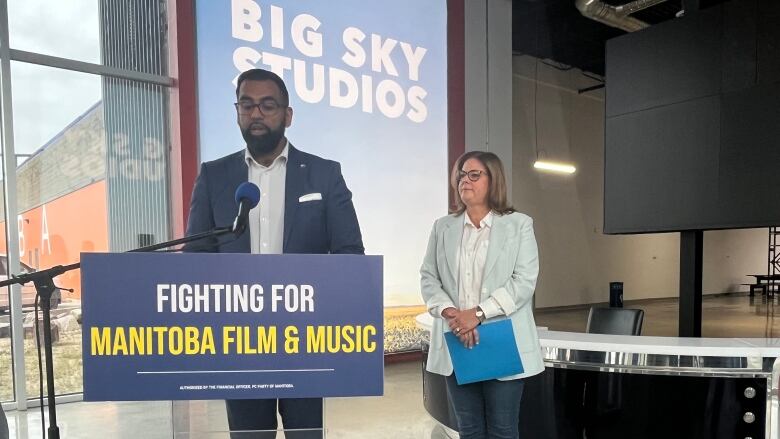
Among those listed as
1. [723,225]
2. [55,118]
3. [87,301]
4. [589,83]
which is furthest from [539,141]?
[87,301]

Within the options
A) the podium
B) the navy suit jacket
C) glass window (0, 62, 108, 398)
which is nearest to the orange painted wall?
glass window (0, 62, 108, 398)

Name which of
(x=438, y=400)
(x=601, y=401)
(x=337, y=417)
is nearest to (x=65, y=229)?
(x=337, y=417)

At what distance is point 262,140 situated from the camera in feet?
4.69

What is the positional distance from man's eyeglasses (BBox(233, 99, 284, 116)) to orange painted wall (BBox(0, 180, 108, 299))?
304 centimetres

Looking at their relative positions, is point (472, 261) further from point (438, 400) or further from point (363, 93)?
point (363, 93)

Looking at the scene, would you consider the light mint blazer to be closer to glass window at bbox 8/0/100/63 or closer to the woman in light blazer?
the woman in light blazer

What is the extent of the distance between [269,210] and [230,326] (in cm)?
51

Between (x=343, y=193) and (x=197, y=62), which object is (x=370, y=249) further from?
(x=343, y=193)

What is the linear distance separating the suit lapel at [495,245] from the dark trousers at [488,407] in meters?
0.32

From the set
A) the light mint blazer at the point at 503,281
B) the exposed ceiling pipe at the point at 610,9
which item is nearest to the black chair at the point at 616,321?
the light mint blazer at the point at 503,281

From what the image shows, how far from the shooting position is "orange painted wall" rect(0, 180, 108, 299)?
3.69 metres

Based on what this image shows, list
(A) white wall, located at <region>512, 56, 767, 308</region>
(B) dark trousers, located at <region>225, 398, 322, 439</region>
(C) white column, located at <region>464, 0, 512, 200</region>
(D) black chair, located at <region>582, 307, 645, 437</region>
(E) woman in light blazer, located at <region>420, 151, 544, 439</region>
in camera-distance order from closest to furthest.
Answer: (B) dark trousers, located at <region>225, 398, 322, 439</region>, (E) woman in light blazer, located at <region>420, 151, 544, 439</region>, (D) black chair, located at <region>582, 307, 645, 437</region>, (C) white column, located at <region>464, 0, 512, 200</region>, (A) white wall, located at <region>512, 56, 767, 308</region>

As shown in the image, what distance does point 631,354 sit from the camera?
2039mm

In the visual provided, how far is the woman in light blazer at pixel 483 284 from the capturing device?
4.74ft
